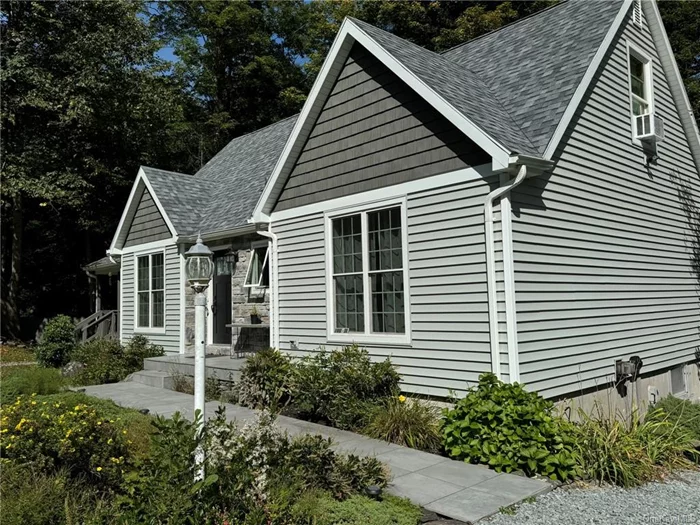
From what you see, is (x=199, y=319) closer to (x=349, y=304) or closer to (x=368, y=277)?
(x=368, y=277)

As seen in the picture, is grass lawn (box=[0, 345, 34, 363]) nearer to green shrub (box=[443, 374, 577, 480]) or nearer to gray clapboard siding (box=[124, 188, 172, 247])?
gray clapboard siding (box=[124, 188, 172, 247])

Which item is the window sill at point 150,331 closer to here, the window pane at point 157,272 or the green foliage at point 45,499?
the window pane at point 157,272

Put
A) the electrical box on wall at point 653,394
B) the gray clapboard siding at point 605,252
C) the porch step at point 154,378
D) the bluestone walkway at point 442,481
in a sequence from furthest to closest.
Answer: the porch step at point 154,378
the electrical box on wall at point 653,394
the gray clapboard siding at point 605,252
the bluestone walkway at point 442,481

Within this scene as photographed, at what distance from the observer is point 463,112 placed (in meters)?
6.99

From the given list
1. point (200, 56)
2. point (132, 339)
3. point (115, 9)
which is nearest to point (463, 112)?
point (132, 339)

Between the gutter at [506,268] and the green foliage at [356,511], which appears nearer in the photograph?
the green foliage at [356,511]

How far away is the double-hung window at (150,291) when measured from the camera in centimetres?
1420

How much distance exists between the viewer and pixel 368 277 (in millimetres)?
8453

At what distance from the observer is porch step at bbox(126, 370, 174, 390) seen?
11.1 meters

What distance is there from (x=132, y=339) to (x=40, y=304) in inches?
769

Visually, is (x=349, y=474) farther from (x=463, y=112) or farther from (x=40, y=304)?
(x=40, y=304)

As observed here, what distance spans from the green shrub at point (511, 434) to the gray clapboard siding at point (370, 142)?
3.07 meters

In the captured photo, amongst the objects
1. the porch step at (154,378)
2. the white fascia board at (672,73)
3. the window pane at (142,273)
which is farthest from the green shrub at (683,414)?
the window pane at (142,273)

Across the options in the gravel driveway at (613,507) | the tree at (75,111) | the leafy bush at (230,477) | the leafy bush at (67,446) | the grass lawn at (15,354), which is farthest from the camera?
the tree at (75,111)
